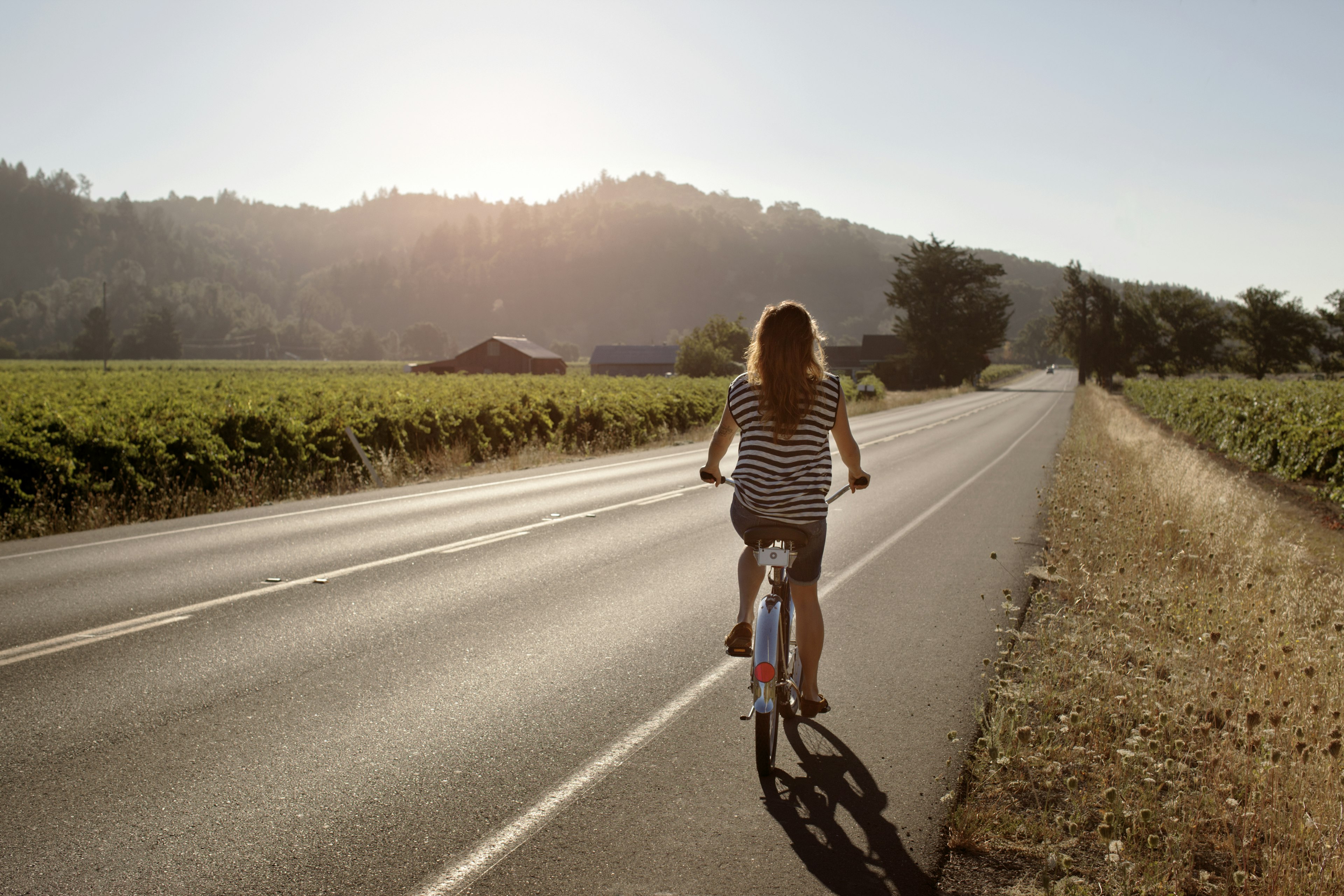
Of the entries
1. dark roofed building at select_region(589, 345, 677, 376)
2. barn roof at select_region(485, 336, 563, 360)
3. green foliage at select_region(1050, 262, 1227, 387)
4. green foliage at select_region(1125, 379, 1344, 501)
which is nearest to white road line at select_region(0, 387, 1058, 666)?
green foliage at select_region(1125, 379, 1344, 501)

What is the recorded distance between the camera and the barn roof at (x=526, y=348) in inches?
3659

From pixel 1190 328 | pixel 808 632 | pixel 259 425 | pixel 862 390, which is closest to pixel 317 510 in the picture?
pixel 259 425

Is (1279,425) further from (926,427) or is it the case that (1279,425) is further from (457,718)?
(457,718)

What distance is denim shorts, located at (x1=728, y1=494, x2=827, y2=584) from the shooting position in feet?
13.8

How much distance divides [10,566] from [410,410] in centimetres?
997

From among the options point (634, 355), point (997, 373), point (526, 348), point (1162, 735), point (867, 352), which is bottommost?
point (1162, 735)

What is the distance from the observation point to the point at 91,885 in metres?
3.12

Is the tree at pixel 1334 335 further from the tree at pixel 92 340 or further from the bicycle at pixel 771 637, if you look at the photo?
the tree at pixel 92 340

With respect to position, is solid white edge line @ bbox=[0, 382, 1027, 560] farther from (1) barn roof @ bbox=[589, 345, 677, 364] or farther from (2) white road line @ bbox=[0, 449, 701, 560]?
(1) barn roof @ bbox=[589, 345, 677, 364]

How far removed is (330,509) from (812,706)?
388 inches

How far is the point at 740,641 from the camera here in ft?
14.3

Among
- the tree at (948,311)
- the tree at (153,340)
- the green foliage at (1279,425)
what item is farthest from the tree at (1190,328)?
the tree at (153,340)

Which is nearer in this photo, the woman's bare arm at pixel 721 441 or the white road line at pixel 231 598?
the woman's bare arm at pixel 721 441

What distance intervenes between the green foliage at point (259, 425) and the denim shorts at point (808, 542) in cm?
1076
